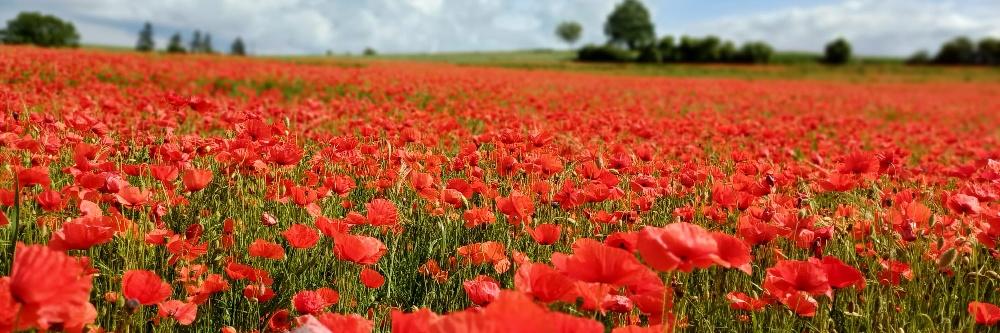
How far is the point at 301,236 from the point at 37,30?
87643mm

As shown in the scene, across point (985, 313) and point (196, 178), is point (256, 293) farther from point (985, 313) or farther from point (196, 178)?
point (985, 313)

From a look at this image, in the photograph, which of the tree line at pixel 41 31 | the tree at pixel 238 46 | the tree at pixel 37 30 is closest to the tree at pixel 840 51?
the tree line at pixel 41 31

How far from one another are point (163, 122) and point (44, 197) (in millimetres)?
2020

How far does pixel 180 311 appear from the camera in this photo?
176 centimetres

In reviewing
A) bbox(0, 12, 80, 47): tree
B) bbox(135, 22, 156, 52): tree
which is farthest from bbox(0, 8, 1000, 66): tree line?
bbox(135, 22, 156, 52): tree

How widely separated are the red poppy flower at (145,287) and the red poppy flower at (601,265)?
0.96 meters

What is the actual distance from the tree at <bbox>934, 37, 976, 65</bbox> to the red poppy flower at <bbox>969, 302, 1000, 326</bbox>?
3562 inches

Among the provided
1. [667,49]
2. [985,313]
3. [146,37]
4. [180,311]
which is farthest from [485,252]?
[146,37]

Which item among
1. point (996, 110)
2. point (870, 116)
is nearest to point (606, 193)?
point (870, 116)

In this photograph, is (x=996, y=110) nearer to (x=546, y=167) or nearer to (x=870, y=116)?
(x=870, y=116)

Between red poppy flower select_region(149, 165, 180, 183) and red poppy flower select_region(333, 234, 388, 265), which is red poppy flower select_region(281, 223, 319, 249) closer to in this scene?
red poppy flower select_region(333, 234, 388, 265)

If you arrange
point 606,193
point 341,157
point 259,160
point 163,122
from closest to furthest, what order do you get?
1. point 606,193
2. point 259,160
3. point 341,157
4. point 163,122

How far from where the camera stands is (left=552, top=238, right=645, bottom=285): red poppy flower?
1.33 metres

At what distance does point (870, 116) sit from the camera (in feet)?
46.9
